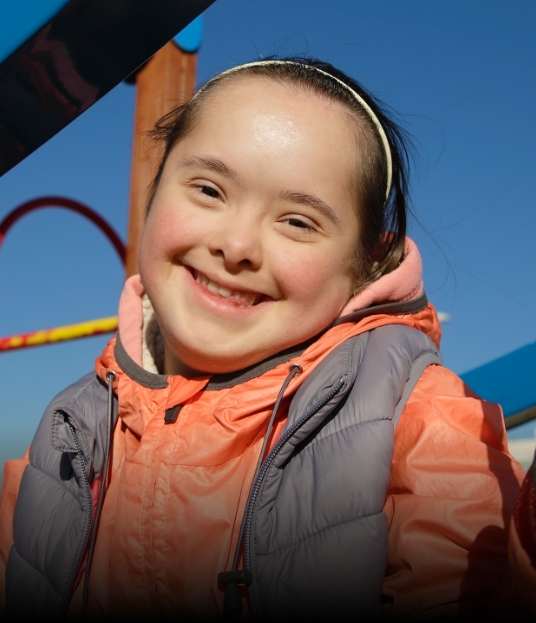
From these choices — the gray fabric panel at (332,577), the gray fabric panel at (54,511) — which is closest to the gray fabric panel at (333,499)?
the gray fabric panel at (332,577)

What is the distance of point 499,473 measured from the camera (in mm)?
836

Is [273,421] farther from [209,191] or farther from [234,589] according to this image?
[209,191]

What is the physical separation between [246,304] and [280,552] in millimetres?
384

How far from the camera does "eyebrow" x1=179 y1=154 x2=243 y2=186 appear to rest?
3.40 ft

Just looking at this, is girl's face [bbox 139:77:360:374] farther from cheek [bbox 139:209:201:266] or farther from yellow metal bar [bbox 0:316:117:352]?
yellow metal bar [bbox 0:316:117:352]

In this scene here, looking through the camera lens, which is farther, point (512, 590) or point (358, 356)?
point (358, 356)

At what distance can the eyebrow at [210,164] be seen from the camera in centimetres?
104

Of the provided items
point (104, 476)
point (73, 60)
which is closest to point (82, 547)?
point (104, 476)

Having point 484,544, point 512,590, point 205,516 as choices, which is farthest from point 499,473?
point 205,516

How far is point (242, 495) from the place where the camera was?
0.97 metres

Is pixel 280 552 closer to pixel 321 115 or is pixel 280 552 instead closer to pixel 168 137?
pixel 321 115

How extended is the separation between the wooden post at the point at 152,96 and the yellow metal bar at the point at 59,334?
23 cm

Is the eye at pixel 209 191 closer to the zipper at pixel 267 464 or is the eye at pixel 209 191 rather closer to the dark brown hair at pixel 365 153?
the dark brown hair at pixel 365 153

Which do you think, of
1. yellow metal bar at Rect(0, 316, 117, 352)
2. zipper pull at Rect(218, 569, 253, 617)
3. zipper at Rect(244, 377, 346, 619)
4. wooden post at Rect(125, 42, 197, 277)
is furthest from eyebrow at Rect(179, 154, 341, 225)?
yellow metal bar at Rect(0, 316, 117, 352)
